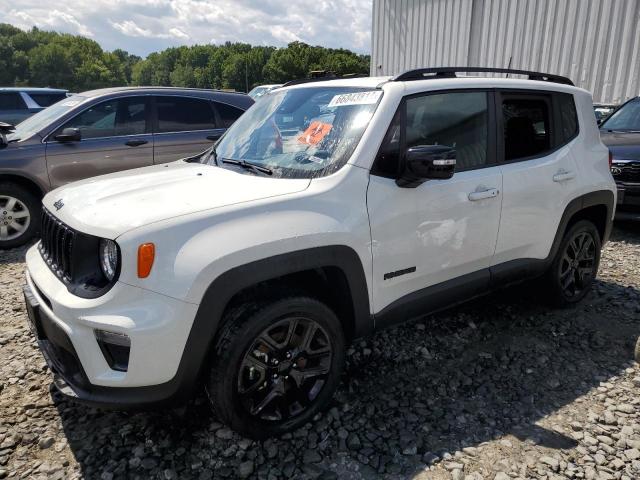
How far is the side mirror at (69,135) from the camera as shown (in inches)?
212

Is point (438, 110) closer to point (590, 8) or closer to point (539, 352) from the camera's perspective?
point (539, 352)

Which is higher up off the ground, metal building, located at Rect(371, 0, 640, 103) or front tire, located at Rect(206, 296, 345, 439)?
metal building, located at Rect(371, 0, 640, 103)

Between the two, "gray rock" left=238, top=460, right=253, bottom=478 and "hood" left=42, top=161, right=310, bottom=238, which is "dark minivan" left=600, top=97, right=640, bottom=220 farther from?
"gray rock" left=238, top=460, right=253, bottom=478

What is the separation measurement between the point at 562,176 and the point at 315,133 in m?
1.86

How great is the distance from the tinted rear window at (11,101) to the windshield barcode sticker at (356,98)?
404 inches

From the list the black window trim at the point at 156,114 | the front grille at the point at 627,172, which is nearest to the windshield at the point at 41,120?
the black window trim at the point at 156,114

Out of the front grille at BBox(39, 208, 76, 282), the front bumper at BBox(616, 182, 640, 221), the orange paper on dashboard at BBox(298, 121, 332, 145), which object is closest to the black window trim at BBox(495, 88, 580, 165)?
the orange paper on dashboard at BBox(298, 121, 332, 145)

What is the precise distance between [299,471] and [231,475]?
1.02 ft

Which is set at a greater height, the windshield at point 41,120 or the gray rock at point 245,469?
the windshield at point 41,120

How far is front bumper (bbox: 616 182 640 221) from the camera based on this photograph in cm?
562

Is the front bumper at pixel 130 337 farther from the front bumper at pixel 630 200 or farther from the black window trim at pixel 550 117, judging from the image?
the front bumper at pixel 630 200

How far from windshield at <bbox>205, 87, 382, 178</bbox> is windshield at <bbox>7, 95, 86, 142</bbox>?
11.0 ft

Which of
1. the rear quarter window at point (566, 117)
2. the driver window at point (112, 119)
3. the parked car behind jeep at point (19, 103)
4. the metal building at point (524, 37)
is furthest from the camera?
the parked car behind jeep at point (19, 103)

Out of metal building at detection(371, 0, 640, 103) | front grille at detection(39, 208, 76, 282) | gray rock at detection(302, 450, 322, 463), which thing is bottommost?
gray rock at detection(302, 450, 322, 463)
